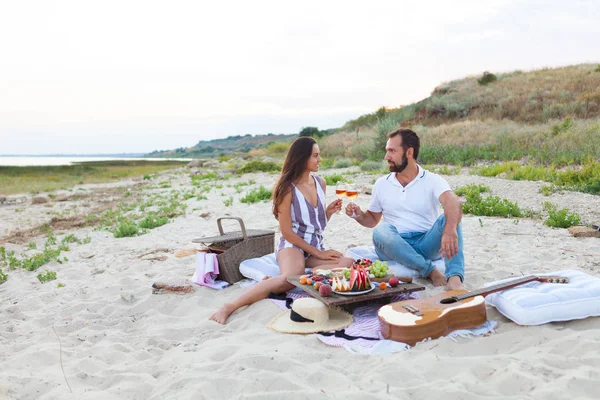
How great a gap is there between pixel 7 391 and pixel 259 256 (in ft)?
10.3

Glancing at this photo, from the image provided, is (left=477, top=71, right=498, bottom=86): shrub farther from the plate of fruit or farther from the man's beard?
the plate of fruit

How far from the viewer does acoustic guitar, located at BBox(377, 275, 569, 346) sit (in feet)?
12.3

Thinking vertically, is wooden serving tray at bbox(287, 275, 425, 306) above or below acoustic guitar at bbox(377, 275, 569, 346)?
above

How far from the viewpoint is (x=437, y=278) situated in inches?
207

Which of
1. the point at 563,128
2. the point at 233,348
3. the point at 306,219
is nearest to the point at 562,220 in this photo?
the point at 306,219

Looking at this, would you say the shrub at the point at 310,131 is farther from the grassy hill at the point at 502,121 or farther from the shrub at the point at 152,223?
the shrub at the point at 152,223

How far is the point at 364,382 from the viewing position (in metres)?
3.17

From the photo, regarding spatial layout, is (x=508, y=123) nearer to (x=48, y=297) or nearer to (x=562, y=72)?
(x=562, y=72)

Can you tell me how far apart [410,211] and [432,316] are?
1.89 metres

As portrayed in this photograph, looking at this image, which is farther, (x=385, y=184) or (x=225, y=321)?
(x=385, y=184)

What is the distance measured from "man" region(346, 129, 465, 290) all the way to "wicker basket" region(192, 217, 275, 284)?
1.29 m

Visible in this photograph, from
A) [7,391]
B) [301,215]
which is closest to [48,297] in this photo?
[7,391]

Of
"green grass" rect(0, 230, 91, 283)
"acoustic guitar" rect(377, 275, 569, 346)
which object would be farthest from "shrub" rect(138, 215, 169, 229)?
"acoustic guitar" rect(377, 275, 569, 346)

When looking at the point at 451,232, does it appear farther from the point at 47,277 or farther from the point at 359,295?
the point at 47,277
